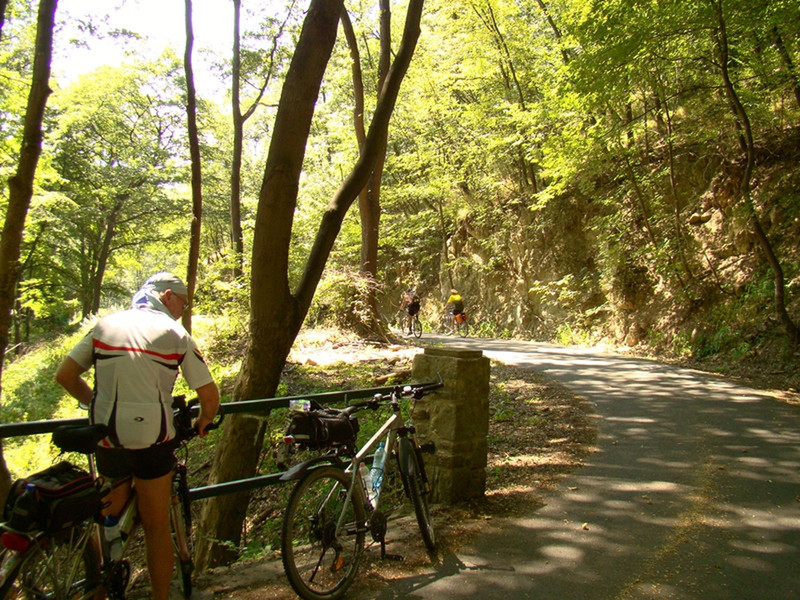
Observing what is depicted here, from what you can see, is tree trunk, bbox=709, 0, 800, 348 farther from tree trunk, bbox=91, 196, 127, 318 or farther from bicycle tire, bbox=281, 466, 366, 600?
tree trunk, bbox=91, 196, 127, 318

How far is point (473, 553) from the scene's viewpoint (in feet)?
12.8

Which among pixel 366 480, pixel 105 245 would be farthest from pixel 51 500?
pixel 105 245

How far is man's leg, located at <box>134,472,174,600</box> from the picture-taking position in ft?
9.70

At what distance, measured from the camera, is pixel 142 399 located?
2.89 m

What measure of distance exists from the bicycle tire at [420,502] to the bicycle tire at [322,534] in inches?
20.0

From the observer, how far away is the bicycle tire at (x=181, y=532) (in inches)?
125

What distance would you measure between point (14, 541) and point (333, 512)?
1.64m

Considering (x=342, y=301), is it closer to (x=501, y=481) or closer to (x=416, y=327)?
(x=416, y=327)

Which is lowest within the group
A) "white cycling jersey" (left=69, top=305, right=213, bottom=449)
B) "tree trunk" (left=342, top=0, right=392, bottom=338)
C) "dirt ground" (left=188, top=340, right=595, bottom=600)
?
"dirt ground" (left=188, top=340, right=595, bottom=600)

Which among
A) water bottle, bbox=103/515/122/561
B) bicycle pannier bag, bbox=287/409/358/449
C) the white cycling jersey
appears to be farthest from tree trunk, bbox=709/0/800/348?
water bottle, bbox=103/515/122/561

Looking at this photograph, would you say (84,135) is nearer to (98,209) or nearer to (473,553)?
(98,209)

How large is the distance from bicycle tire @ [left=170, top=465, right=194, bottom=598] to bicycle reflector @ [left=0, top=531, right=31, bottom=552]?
3.12ft

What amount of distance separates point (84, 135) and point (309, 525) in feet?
97.0

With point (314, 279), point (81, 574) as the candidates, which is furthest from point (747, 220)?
point (81, 574)
